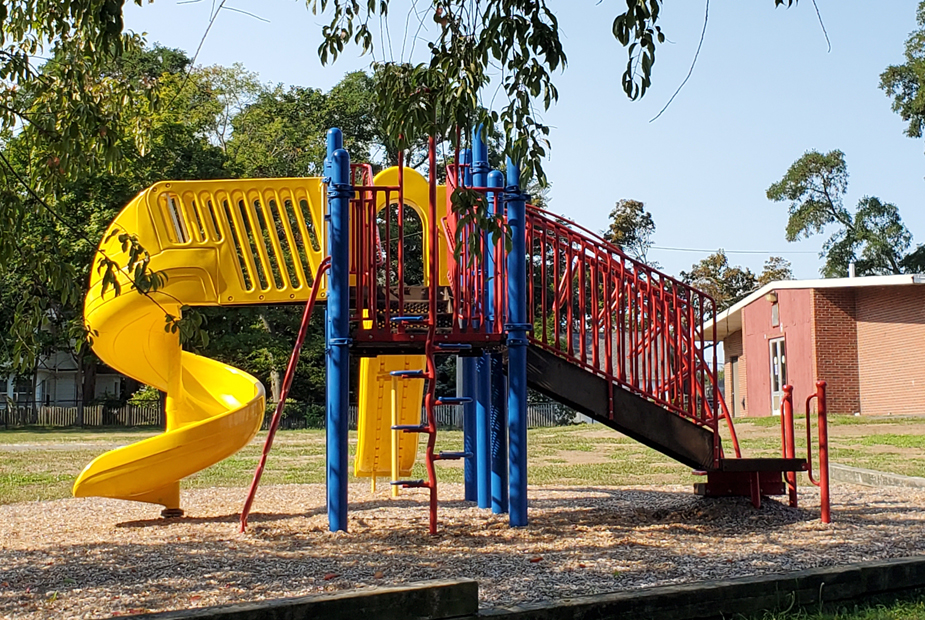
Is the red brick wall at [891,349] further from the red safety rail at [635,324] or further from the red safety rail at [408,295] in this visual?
the red safety rail at [408,295]

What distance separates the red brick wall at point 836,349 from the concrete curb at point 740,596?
2256 centimetres

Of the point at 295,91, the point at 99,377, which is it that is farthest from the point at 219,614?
the point at 99,377

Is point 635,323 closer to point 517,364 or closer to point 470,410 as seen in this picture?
point 517,364

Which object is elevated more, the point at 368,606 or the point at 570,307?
the point at 570,307

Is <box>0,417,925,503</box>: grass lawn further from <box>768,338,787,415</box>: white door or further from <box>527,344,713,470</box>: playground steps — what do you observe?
<box>527,344,713,470</box>: playground steps

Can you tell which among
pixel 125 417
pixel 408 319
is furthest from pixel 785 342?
pixel 125 417

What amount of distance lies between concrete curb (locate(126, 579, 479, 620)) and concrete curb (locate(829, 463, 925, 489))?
27.1ft

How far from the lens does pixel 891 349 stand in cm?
2584

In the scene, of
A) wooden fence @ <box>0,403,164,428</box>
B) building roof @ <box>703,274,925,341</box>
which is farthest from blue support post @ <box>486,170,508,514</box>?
wooden fence @ <box>0,403,164,428</box>

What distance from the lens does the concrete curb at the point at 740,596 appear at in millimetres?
4574

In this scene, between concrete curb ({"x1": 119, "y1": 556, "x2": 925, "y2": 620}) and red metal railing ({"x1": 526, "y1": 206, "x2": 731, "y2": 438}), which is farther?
red metal railing ({"x1": 526, "y1": 206, "x2": 731, "y2": 438})

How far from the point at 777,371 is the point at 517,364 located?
2417 centimetres

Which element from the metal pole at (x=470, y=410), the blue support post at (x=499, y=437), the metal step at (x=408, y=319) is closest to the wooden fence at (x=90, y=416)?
the metal pole at (x=470, y=410)

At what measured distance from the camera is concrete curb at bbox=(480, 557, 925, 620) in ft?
15.0
